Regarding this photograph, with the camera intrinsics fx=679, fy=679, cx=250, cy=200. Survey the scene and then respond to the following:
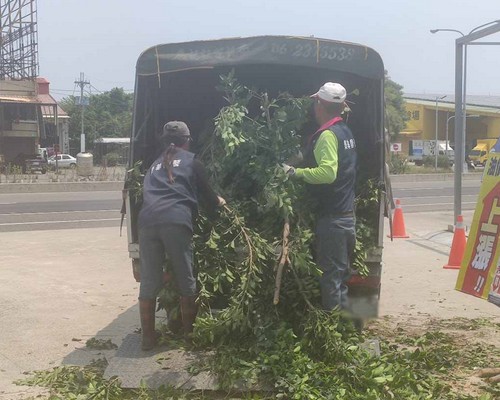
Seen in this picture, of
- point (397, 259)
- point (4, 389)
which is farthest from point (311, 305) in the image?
point (397, 259)

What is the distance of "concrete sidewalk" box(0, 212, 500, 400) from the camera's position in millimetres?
6102

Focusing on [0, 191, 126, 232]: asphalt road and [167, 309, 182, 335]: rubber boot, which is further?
[0, 191, 126, 232]: asphalt road

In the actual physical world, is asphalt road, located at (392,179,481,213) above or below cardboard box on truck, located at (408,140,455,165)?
below

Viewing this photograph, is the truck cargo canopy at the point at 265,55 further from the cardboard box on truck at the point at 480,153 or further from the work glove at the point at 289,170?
the cardboard box on truck at the point at 480,153

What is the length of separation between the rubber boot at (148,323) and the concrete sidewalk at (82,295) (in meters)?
0.57

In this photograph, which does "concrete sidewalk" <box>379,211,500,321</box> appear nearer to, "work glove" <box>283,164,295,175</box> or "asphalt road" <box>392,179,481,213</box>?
"work glove" <box>283,164,295,175</box>

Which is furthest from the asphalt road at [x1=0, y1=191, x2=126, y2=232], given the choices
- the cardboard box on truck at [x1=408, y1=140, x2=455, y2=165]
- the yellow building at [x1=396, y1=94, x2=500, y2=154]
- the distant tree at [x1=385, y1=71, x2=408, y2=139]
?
the yellow building at [x1=396, y1=94, x2=500, y2=154]

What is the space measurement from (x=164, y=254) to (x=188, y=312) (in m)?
0.50

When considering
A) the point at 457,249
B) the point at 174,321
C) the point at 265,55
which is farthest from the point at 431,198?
the point at 174,321

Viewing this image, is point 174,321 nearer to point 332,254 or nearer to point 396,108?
point 332,254

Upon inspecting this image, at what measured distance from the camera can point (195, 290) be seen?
17.5 ft

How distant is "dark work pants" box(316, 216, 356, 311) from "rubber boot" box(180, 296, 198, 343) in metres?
1.01

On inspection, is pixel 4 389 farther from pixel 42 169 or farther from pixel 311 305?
pixel 42 169

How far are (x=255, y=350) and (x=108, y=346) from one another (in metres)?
1.82
